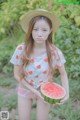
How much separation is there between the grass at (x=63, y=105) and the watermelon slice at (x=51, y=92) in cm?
133

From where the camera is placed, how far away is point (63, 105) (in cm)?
474

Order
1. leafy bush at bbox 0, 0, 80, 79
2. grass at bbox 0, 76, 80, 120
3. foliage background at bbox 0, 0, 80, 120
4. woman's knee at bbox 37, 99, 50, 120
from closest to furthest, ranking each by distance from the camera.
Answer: woman's knee at bbox 37, 99, 50, 120 → grass at bbox 0, 76, 80, 120 → foliage background at bbox 0, 0, 80, 120 → leafy bush at bbox 0, 0, 80, 79

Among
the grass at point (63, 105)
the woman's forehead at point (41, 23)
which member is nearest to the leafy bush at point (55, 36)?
the grass at point (63, 105)

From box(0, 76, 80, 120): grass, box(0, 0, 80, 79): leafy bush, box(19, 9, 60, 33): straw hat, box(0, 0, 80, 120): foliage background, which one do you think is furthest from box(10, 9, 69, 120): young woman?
box(0, 0, 80, 79): leafy bush

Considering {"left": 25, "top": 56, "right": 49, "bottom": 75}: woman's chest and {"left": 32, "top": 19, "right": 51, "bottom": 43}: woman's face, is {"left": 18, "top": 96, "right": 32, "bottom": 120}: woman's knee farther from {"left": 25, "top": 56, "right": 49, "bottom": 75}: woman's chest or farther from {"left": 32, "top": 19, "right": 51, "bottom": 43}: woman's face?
{"left": 32, "top": 19, "right": 51, "bottom": 43}: woman's face

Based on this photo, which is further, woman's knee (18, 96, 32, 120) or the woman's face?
woman's knee (18, 96, 32, 120)

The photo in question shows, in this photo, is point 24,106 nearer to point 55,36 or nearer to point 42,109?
point 42,109

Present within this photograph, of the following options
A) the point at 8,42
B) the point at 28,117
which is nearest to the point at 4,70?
the point at 8,42

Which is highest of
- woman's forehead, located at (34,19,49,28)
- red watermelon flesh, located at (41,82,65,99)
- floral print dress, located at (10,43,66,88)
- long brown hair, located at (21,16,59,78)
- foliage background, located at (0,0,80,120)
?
woman's forehead, located at (34,19,49,28)

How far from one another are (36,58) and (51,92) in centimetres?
37

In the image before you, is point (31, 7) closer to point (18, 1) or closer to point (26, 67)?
point (18, 1)

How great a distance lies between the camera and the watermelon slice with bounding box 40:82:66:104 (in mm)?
2924

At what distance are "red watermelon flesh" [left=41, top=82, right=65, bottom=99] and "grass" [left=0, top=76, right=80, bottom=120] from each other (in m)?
1.32

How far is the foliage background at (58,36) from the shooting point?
5.40m
